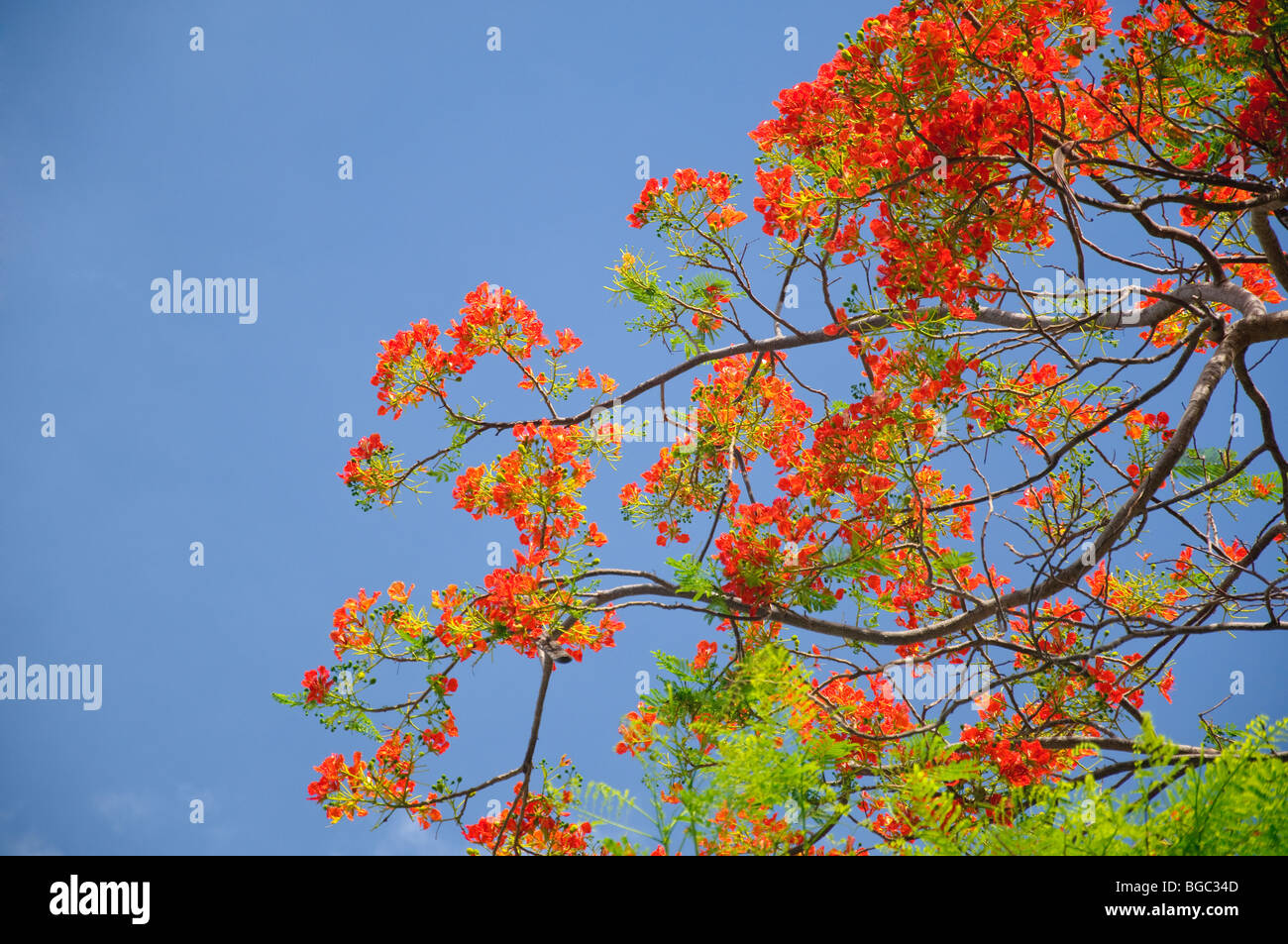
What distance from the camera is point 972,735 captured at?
105 inches

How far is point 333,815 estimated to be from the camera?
2.70 meters

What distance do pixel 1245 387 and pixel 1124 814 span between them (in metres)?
2.03

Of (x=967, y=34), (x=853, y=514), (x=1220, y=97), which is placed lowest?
(x=853, y=514)

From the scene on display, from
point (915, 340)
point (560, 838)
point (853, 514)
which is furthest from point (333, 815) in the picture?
point (915, 340)

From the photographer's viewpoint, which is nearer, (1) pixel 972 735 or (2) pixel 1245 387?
(2) pixel 1245 387

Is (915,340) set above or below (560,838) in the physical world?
above

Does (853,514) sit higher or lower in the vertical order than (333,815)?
higher
